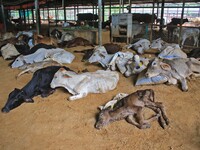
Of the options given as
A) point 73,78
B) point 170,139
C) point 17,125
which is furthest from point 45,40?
point 170,139

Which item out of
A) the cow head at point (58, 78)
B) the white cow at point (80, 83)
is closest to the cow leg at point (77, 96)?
the white cow at point (80, 83)

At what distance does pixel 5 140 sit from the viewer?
88.7 inches

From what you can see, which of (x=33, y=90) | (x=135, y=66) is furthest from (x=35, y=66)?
→ (x=135, y=66)

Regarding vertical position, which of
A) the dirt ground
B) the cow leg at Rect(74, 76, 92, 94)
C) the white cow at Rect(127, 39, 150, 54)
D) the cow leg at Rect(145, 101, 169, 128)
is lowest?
the dirt ground

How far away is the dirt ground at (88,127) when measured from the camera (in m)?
2.11

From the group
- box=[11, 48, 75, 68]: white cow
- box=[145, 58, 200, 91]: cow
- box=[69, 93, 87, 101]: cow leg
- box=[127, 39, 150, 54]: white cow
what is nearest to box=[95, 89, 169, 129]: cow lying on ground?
box=[69, 93, 87, 101]: cow leg

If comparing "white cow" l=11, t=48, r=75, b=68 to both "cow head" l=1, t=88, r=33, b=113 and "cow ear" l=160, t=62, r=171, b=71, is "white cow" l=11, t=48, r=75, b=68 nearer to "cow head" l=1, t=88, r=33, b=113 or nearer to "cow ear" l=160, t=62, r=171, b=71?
"cow head" l=1, t=88, r=33, b=113

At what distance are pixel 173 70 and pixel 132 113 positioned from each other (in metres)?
1.28

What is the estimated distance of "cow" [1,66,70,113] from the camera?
2.88 metres

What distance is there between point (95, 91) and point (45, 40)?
360cm

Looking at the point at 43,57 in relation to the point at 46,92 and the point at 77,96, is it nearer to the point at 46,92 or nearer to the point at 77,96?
the point at 46,92

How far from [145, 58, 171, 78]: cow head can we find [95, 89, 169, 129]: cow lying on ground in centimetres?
70

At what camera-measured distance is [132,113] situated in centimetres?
240

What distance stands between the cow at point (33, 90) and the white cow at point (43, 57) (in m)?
1.24
